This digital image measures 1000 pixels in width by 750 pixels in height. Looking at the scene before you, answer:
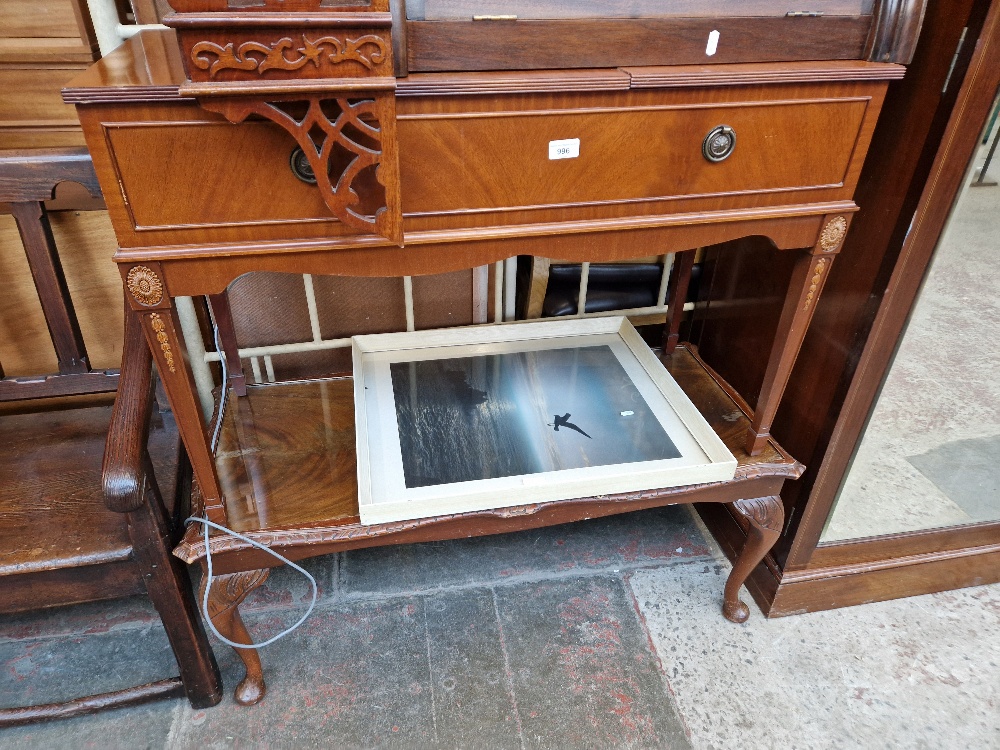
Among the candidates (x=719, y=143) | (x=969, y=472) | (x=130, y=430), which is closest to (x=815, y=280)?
(x=719, y=143)

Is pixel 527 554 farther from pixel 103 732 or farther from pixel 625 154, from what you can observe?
pixel 625 154

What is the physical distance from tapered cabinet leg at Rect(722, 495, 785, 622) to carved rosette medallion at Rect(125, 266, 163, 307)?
119cm

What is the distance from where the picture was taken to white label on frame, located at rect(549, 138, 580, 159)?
0.97 metres

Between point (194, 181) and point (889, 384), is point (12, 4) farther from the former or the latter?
point (889, 384)

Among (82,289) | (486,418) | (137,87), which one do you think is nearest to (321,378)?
(486,418)

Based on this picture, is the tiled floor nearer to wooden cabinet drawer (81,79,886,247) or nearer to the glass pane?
the glass pane

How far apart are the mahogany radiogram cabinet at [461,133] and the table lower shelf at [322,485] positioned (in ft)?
0.34

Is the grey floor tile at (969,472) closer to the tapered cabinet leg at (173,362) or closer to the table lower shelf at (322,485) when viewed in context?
the table lower shelf at (322,485)

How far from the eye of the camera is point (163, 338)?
3.29 ft

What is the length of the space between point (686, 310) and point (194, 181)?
1.42 m

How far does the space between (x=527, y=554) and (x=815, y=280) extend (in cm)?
105

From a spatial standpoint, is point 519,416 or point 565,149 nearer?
point 565,149

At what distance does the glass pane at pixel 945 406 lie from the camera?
130 centimetres

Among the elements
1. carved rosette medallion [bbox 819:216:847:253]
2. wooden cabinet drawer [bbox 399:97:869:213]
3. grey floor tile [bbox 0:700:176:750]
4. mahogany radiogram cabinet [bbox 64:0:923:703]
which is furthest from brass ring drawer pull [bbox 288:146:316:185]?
grey floor tile [bbox 0:700:176:750]
